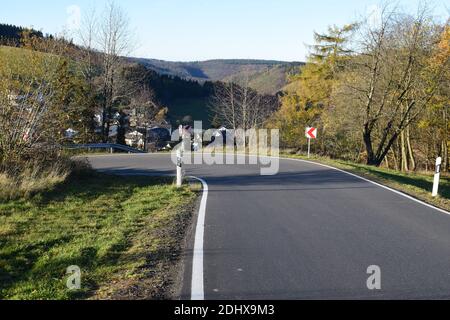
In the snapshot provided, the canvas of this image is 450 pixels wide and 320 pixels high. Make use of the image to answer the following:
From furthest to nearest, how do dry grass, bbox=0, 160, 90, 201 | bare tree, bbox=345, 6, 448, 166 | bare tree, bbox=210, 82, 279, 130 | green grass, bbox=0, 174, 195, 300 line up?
bare tree, bbox=210, 82, 279, 130, bare tree, bbox=345, 6, 448, 166, dry grass, bbox=0, 160, 90, 201, green grass, bbox=0, 174, 195, 300

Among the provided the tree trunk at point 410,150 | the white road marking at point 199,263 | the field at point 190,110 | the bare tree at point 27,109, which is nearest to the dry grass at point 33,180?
the bare tree at point 27,109

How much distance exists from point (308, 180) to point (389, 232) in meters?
6.79

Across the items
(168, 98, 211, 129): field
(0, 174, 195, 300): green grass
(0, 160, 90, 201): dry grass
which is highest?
(168, 98, 211, 129): field

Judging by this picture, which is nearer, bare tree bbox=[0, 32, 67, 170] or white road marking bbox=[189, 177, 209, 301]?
white road marking bbox=[189, 177, 209, 301]

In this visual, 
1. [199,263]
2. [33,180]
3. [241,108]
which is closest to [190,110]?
[241,108]

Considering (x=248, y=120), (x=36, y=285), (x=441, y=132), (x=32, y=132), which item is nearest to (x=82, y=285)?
(x=36, y=285)

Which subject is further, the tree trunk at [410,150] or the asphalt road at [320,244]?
the tree trunk at [410,150]

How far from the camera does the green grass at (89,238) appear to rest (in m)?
5.43

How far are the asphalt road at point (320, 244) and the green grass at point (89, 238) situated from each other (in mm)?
716

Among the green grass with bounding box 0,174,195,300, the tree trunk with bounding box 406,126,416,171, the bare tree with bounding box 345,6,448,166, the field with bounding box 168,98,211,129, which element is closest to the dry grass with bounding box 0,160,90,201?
the green grass with bounding box 0,174,195,300

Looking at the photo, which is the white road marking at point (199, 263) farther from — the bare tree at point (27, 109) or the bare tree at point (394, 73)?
the bare tree at point (394, 73)

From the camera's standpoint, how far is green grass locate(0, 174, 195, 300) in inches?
214

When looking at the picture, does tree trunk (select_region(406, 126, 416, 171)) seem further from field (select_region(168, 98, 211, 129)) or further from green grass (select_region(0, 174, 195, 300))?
field (select_region(168, 98, 211, 129))

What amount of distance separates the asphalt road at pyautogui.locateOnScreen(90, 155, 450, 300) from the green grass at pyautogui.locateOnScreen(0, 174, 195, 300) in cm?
72
